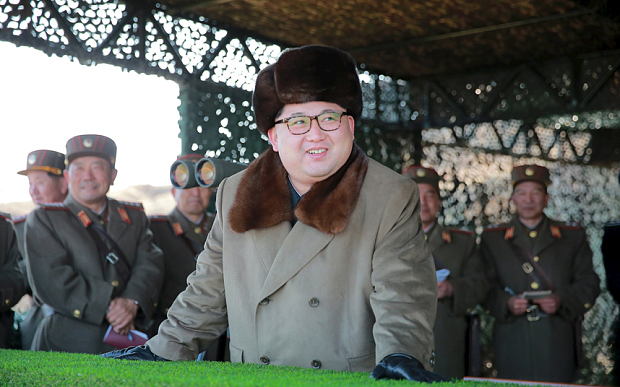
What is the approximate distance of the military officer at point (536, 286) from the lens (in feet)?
13.9

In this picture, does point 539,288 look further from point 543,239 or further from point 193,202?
point 193,202

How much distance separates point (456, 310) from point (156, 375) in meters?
3.14

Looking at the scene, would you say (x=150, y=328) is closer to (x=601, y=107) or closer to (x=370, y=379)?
(x=370, y=379)

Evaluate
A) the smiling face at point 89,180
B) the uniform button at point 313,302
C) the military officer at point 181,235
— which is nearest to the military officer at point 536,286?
the military officer at point 181,235

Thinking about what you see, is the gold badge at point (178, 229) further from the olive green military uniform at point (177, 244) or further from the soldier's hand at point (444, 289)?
the soldier's hand at point (444, 289)

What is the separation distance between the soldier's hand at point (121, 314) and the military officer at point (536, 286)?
2.30 metres

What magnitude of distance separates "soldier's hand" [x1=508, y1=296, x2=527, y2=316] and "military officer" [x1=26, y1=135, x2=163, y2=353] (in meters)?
2.19

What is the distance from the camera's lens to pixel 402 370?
4.65 feet

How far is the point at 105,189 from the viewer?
12.7ft

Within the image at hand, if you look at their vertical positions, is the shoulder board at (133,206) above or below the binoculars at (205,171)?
below

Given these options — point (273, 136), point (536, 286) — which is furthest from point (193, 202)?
point (273, 136)

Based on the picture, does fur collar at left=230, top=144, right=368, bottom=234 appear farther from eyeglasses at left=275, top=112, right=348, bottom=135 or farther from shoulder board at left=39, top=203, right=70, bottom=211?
shoulder board at left=39, top=203, right=70, bottom=211

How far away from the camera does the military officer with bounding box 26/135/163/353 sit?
347 cm

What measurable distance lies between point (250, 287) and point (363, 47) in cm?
396
